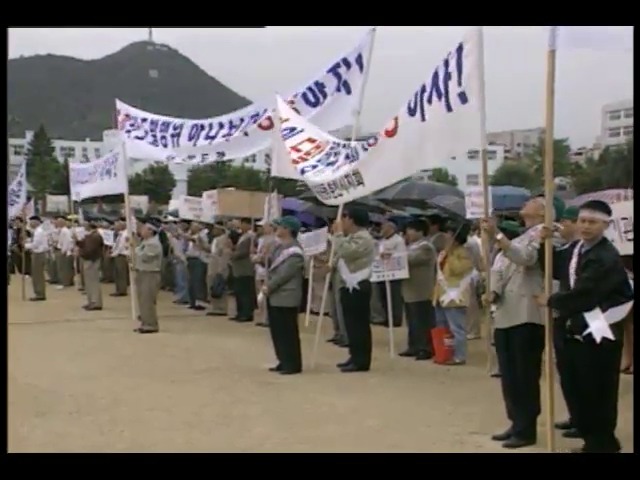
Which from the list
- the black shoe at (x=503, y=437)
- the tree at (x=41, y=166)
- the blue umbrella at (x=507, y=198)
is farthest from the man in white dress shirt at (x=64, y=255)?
the tree at (x=41, y=166)

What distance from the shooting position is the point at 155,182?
57.0 metres

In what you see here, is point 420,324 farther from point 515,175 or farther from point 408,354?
Answer: point 515,175

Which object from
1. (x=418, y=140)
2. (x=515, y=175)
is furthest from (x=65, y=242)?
(x=515, y=175)

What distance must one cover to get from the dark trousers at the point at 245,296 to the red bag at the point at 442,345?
15.8 ft

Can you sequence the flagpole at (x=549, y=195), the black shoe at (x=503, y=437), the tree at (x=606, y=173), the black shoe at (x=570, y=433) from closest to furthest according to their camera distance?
the flagpole at (x=549, y=195) → the black shoe at (x=503, y=437) → the black shoe at (x=570, y=433) → the tree at (x=606, y=173)

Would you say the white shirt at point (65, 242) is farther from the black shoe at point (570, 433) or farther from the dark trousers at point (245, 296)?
the black shoe at point (570, 433)

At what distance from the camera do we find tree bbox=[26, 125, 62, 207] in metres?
64.9

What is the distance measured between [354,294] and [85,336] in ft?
15.3

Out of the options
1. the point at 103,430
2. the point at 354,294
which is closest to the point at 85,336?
the point at 354,294

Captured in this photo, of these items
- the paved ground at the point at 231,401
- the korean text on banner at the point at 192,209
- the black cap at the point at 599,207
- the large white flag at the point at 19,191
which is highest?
the large white flag at the point at 19,191

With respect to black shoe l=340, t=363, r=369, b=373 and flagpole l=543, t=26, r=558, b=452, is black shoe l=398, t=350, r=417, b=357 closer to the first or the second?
black shoe l=340, t=363, r=369, b=373

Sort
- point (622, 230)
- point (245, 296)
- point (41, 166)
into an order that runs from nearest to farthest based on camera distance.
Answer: point (622, 230) → point (245, 296) → point (41, 166)

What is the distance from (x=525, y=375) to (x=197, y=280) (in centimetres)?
1060

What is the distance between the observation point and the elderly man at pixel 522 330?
239 inches
